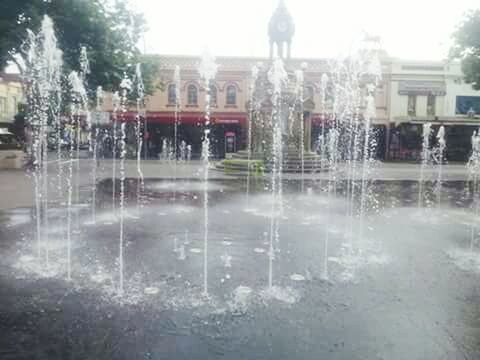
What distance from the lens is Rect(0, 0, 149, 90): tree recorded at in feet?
57.8

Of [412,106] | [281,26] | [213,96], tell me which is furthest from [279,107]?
[412,106]

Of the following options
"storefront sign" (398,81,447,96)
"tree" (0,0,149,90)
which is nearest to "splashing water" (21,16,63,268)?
"tree" (0,0,149,90)

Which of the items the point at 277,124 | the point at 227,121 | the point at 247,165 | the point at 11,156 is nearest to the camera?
the point at 11,156

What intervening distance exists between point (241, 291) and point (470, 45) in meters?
23.2

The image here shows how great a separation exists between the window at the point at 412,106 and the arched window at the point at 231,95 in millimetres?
14520

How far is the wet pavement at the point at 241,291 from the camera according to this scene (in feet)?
12.4

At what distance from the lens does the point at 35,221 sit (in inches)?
339

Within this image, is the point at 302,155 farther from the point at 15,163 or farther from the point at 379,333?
the point at 379,333

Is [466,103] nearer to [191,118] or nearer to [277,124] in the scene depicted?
[277,124]

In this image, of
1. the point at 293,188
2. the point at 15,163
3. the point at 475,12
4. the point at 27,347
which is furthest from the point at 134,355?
the point at 475,12

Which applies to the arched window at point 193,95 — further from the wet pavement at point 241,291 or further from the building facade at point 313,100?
the wet pavement at point 241,291

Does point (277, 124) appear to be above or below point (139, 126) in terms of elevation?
below

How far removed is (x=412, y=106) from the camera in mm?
35844

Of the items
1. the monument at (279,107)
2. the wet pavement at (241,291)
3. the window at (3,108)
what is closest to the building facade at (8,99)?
the window at (3,108)
